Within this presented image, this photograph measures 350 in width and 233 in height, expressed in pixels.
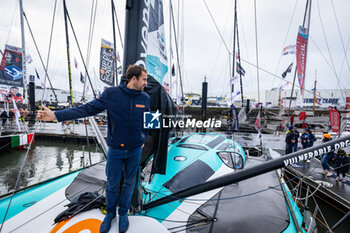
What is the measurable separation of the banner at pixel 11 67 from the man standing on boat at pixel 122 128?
39.1 ft

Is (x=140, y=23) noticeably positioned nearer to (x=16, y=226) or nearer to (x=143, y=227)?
(x=143, y=227)

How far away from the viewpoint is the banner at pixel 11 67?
903cm

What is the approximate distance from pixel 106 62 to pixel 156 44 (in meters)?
9.85

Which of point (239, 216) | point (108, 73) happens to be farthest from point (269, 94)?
point (239, 216)

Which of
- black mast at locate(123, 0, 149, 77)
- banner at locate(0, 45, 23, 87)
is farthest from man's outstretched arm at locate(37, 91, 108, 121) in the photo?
banner at locate(0, 45, 23, 87)

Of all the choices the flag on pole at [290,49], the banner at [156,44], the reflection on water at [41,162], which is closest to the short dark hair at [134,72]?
the banner at [156,44]

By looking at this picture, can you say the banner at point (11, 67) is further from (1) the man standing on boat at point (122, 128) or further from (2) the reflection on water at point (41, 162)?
(1) the man standing on boat at point (122, 128)

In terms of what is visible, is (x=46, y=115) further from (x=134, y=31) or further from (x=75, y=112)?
(x=134, y=31)

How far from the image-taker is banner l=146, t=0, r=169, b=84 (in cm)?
263

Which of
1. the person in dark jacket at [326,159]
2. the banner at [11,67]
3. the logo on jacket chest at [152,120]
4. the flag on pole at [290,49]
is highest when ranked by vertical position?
the flag on pole at [290,49]

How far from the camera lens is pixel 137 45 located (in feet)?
7.15

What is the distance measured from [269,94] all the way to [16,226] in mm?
63064

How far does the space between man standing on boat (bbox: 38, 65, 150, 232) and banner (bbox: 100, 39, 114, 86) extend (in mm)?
10259

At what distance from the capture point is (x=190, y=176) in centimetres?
308
